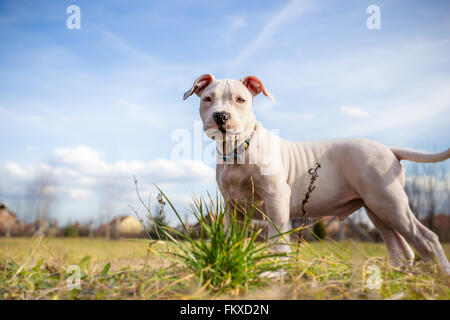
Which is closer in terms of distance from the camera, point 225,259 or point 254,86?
point 225,259

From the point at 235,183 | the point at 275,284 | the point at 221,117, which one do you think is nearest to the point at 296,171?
the point at 235,183

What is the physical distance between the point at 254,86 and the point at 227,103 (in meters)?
0.55

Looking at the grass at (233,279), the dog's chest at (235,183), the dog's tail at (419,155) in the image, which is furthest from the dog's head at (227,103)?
the dog's tail at (419,155)

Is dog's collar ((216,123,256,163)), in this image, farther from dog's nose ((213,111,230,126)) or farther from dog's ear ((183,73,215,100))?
dog's ear ((183,73,215,100))

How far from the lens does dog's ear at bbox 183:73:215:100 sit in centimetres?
349

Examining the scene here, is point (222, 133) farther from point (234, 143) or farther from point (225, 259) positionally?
point (225, 259)

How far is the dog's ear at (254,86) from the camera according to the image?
3.51m

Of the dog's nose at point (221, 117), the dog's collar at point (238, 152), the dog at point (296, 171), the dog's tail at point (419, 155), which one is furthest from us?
the dog's tail at point (419, 155)

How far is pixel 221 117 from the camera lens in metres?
3.03

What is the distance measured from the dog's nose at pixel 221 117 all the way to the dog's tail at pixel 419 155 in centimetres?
235

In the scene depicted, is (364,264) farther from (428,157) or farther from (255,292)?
(428,157)

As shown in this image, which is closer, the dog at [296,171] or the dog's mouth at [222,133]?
the dog's mouth at [222,133]

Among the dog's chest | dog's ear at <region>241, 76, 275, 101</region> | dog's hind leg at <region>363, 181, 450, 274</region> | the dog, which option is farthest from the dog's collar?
dog's hind leg at <region>363, 181, 450, 274</region>

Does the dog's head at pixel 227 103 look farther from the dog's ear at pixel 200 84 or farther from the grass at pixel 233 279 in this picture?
the grass at pixel 233 279
